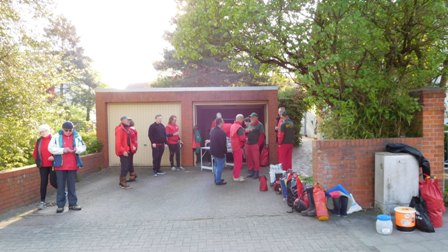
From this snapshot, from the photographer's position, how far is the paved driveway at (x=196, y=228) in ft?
16.1

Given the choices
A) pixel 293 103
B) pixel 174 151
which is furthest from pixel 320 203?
pixel 293 103

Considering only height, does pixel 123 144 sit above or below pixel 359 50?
below

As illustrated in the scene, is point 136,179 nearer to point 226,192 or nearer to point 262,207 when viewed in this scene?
point 226,192

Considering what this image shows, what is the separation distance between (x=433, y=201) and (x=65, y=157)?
666 cm

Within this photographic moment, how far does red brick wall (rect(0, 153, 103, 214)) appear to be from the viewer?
6930 millimetres

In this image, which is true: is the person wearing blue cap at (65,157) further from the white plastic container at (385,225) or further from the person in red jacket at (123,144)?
the white plastic container at (385,225)

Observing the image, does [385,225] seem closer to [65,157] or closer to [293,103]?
[65,157]

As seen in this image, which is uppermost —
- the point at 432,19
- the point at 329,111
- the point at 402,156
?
the point at 432,19

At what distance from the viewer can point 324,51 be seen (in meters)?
6.72

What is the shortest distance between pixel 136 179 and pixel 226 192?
3207 mm

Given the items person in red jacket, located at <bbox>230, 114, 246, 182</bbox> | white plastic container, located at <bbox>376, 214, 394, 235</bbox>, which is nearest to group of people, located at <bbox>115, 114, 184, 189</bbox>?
person in red jacket, located at <bbox>230, 114, 246, 182</bbox>

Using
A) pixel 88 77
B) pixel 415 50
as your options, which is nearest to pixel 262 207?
pixel 415 50

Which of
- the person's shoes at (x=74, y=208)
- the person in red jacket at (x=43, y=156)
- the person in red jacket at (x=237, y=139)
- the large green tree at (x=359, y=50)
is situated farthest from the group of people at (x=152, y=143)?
the large green tree at (x=359, y=50)

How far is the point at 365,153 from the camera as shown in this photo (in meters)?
6.45
